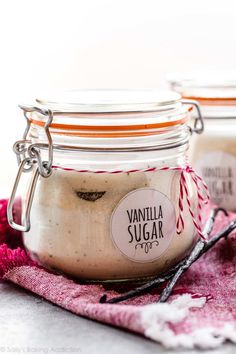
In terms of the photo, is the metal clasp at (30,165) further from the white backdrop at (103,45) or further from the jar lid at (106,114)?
the white backdrop at (103,45)

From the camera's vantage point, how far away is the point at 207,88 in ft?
3.01

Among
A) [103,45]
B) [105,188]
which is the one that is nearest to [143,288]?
[105,188]

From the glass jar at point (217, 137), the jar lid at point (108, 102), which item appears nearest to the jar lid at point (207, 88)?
the glass jar at point (217, 137)

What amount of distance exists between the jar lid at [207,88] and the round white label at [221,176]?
69mm

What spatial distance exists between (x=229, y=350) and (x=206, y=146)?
39 cm

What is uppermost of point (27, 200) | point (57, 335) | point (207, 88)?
point (207, 88)

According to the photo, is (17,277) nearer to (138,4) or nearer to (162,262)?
(162,262)

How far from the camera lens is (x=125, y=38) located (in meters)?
1.20

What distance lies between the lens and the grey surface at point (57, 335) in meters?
0.58

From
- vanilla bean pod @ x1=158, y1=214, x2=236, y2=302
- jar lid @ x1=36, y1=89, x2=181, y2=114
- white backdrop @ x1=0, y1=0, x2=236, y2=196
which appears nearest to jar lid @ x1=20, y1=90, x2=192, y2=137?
jar lid @ x1=36, y1=89, x2=181, y2=114

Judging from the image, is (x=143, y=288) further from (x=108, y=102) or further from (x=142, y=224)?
(x=108, y=102)

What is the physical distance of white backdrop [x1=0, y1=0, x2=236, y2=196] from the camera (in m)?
1.14

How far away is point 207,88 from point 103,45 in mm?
334

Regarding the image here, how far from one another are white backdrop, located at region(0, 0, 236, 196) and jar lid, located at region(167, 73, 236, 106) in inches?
10.6
